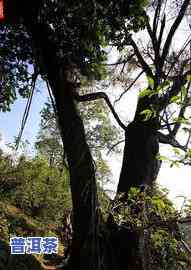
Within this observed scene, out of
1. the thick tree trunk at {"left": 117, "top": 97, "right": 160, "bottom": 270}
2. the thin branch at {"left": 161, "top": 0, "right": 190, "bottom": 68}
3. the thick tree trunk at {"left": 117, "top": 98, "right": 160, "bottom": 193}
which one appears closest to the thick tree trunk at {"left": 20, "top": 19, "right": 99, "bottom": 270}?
the thick tree trunk at {"left": 117, "top": 97, "right": 160, "bottom": 270}

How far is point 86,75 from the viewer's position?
7934mm

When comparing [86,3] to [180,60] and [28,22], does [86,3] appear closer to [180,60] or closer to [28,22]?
[28,22]

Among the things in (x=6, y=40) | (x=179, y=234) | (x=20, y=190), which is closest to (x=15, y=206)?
(x=20, y=190)

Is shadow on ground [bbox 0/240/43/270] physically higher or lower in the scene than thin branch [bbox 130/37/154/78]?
lower

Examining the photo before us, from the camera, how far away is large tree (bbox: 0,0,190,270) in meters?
6.41

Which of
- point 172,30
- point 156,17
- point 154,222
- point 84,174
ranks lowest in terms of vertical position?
point 154,222

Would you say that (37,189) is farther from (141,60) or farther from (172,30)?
(172,30)

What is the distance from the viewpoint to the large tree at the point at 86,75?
6414mm

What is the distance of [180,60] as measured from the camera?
823 cm

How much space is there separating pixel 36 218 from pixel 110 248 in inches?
278

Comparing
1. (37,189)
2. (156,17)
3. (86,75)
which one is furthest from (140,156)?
(37,189)

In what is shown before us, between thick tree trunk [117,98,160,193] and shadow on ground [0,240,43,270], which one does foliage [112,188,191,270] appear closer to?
thick tree trunk [117,98,160,193]

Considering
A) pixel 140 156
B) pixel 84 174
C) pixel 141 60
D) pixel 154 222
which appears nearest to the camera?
pixel 154 222

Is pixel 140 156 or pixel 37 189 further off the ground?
pixel 37 189
